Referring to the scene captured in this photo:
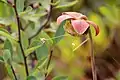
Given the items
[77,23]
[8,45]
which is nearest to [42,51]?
[8,45]

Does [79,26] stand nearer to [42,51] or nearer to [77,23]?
[77,23]

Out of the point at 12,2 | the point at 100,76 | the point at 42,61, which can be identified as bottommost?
the point at 100,76

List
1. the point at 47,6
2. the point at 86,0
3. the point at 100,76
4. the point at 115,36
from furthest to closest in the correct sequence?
the point at 86,0
the point at 115,36
the point at 100,76
the point at 47,6

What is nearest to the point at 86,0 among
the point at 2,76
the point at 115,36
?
the point at 115,36

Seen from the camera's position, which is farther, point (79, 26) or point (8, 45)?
point (8, 45)

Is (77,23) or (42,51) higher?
(77,23)

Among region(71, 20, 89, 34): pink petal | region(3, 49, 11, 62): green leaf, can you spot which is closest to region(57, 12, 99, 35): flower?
region(71, 20, 89, 34): pink petal

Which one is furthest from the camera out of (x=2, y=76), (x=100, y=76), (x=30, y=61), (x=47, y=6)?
(x=100, y=76)

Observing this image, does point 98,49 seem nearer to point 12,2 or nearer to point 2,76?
point 2,76

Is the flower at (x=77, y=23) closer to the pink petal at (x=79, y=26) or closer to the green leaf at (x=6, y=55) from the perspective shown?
the pink petal at (x=79, y=26)

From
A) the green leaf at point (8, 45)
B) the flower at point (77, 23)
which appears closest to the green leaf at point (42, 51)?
the green leaf at point (8, 45)

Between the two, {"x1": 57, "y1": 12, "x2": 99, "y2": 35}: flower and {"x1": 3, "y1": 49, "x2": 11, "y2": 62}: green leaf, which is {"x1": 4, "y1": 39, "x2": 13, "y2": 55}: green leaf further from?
{"x1": 57, "y1": 12, "x2": 99, "y2": 35}: flower
